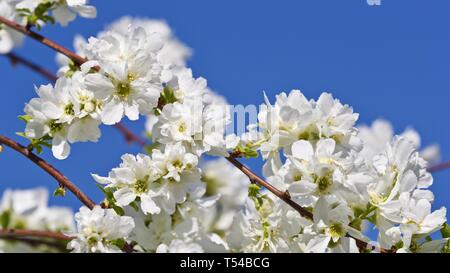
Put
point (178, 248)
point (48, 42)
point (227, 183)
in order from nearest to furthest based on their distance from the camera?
point (178, 248) < point (48, 42) < point (227, 183)

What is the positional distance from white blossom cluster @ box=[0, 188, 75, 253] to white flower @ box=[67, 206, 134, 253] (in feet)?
4.61

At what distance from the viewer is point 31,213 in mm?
4176

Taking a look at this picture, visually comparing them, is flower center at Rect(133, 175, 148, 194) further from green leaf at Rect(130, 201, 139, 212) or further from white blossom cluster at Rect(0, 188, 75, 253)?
white blossom cluster at Rect(0, 188, 75, 253)

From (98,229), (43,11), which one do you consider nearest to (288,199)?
(98,229)

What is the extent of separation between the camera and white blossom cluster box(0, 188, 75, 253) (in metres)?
3.94

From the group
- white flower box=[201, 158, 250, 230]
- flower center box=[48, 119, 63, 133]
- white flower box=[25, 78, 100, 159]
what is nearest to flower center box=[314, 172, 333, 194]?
white flower box=[25, 78, 100, 159]

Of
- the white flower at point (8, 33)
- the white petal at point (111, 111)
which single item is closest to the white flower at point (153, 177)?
the white petal at point (111, 111)

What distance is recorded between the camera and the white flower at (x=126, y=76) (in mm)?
2508

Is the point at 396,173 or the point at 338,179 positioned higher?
the point at 396,173

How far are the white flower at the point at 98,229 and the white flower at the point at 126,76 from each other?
28 cm

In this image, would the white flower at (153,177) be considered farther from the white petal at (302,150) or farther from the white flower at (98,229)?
the white petal at (302,150)

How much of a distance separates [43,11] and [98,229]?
0.93 meters

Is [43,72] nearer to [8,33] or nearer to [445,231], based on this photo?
[8,33]
